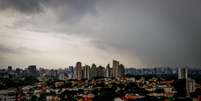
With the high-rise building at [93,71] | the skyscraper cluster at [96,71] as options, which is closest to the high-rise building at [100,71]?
the skyscraper cluster at [96,71]

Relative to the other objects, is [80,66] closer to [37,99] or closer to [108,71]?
[108,71]

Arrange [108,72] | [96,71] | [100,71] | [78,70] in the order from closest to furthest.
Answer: [78,70] < [96,71] < [100,71] < [108,72]

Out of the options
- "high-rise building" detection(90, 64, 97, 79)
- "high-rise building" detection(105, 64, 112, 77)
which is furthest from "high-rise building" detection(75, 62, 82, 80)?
"high-rise building" detection(105, 64, 112, 77)

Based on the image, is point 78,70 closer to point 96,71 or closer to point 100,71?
point 96,71

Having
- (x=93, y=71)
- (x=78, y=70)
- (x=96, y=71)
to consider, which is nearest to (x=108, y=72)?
(x=96, y=71)

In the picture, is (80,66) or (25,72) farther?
(25,72)

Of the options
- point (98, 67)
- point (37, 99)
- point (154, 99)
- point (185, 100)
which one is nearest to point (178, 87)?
point (154, 99)

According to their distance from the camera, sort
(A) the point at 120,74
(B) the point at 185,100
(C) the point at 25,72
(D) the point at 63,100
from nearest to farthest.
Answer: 1. (B) the point at 185,100
2. (D) the point at 63,100
3. (A) the point at 120,74
4. (C) the point at 25,72

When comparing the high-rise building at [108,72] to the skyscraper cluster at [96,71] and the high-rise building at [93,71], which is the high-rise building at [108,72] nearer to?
the skyscraper cluster at [96,71]
